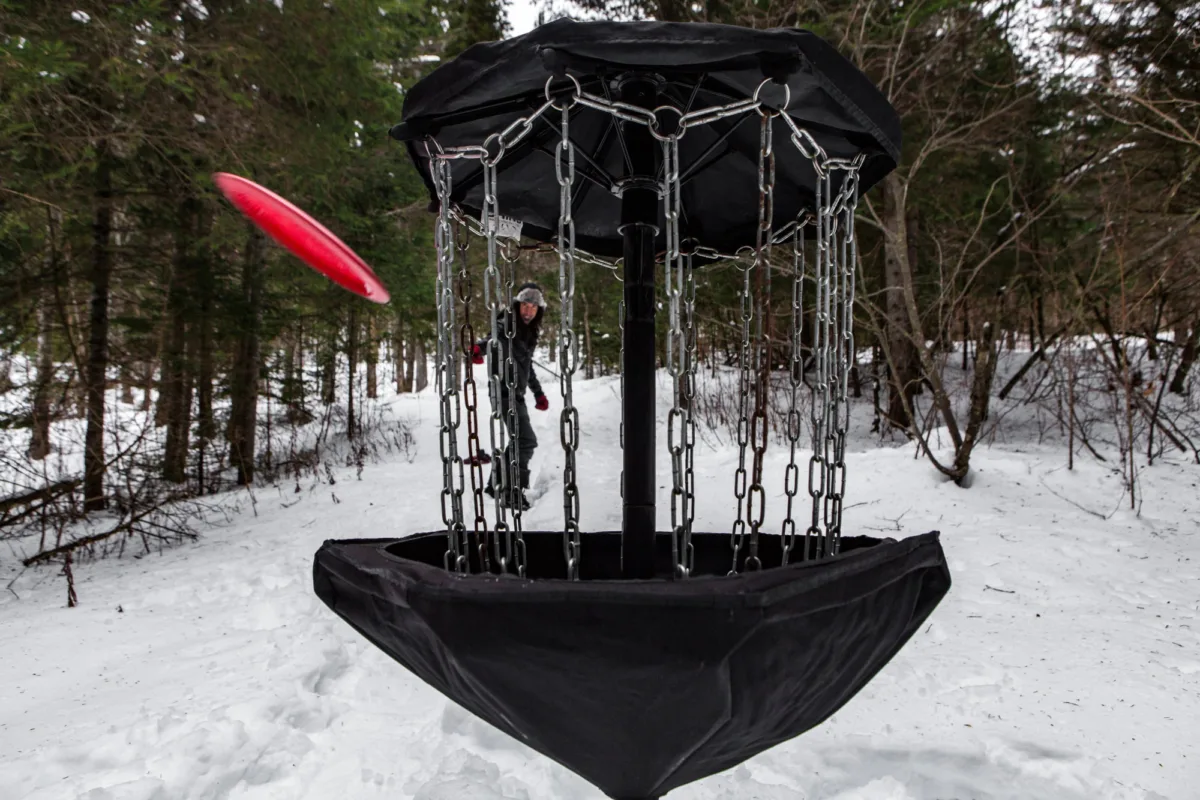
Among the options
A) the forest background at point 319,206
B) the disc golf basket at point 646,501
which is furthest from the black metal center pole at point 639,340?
the forest background at point 319,206

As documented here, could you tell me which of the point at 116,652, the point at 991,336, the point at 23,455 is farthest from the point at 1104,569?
the point at 23,455

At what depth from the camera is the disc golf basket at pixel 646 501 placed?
2.96 feet

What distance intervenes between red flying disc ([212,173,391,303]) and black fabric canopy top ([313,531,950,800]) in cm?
77

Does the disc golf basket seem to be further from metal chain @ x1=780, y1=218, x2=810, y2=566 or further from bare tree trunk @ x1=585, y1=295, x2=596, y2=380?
bare tree trunk @ x1=585, y1=295, x2=596, y2=380

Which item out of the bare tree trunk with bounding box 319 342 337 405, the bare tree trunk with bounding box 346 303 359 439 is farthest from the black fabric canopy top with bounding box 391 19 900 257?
the bare tree trunk with bounding box 319 342 337 405

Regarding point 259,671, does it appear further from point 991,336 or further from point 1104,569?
point 991,336

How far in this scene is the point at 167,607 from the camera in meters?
3.77

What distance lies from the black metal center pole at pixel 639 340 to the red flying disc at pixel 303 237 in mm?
622

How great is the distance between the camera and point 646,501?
5.32 ft

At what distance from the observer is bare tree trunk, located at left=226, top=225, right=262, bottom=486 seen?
22.1 feet

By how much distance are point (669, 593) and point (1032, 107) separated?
352 inches

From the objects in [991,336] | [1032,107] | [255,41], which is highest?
[1032,107]

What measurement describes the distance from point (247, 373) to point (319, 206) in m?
2.27

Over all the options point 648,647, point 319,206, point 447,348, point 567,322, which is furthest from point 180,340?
point 648,647
